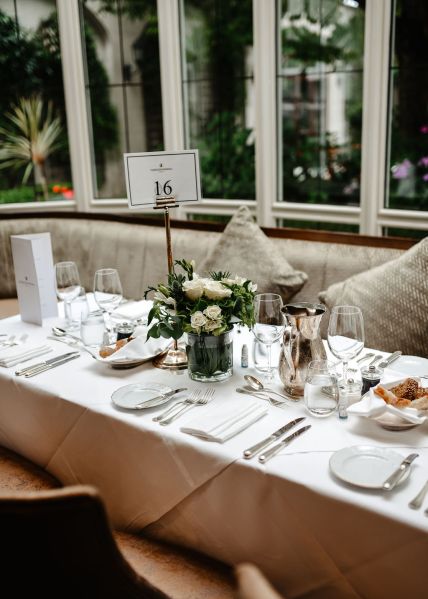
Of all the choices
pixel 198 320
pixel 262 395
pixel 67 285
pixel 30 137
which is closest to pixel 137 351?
pixel 198 320

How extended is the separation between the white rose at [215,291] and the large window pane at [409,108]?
6.34 feet

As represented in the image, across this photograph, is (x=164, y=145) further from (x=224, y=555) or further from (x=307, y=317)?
(x=224, y=555)

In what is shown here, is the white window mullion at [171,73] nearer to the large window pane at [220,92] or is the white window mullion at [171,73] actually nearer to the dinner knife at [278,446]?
the large window pane at [220,92]

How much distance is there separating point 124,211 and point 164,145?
573mm

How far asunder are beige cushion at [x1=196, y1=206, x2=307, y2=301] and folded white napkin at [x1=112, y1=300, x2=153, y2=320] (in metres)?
0.58

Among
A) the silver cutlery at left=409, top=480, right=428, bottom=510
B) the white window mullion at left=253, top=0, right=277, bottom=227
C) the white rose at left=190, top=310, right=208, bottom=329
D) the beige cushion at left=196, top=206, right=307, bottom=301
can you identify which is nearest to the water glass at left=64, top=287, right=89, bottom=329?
the white rose at left=190, top=310, right=208, bottom=329

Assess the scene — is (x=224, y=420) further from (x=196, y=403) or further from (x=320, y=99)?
(x=320, y=99)

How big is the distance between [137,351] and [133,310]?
Result: 1.91ft

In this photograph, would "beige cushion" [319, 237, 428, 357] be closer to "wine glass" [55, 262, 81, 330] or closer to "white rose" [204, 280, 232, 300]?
"white rose" [204, 280, 232, 300]

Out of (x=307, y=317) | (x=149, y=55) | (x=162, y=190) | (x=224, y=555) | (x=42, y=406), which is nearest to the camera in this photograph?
(x=224, y=555)

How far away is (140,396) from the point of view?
1.49 meters

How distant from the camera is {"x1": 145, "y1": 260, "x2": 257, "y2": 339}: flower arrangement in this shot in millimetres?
1515

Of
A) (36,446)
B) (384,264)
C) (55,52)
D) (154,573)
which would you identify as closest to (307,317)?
(154,573)

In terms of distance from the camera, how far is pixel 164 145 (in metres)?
3.90
